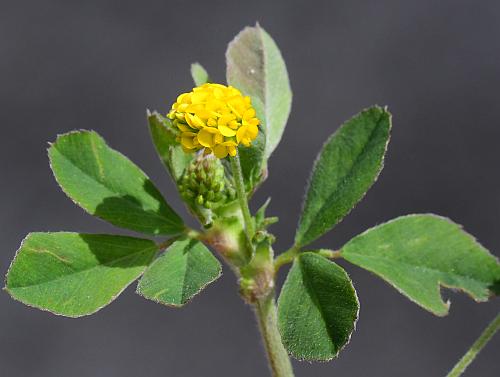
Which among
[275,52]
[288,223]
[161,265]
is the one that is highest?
[275,52]

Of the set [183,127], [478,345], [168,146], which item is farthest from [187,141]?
[478,345]

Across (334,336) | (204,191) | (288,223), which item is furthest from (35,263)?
(288,223)

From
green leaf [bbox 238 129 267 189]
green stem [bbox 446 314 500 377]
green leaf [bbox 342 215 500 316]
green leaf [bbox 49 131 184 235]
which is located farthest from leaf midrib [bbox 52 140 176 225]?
green stem [bbox 446 314 500 377]

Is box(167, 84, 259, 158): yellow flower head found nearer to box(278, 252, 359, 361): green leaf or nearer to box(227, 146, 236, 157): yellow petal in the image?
box(227, 146, 236, 157): yellow petal

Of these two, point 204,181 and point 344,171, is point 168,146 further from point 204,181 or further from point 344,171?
point 344,171

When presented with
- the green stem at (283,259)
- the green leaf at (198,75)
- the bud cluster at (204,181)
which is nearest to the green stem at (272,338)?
the green stem at (283,259)

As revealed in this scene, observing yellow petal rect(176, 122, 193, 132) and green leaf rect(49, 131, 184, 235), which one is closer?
yellow petal rect(176, 122, 193, 132)

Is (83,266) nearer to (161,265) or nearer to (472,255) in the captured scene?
(161,265)
